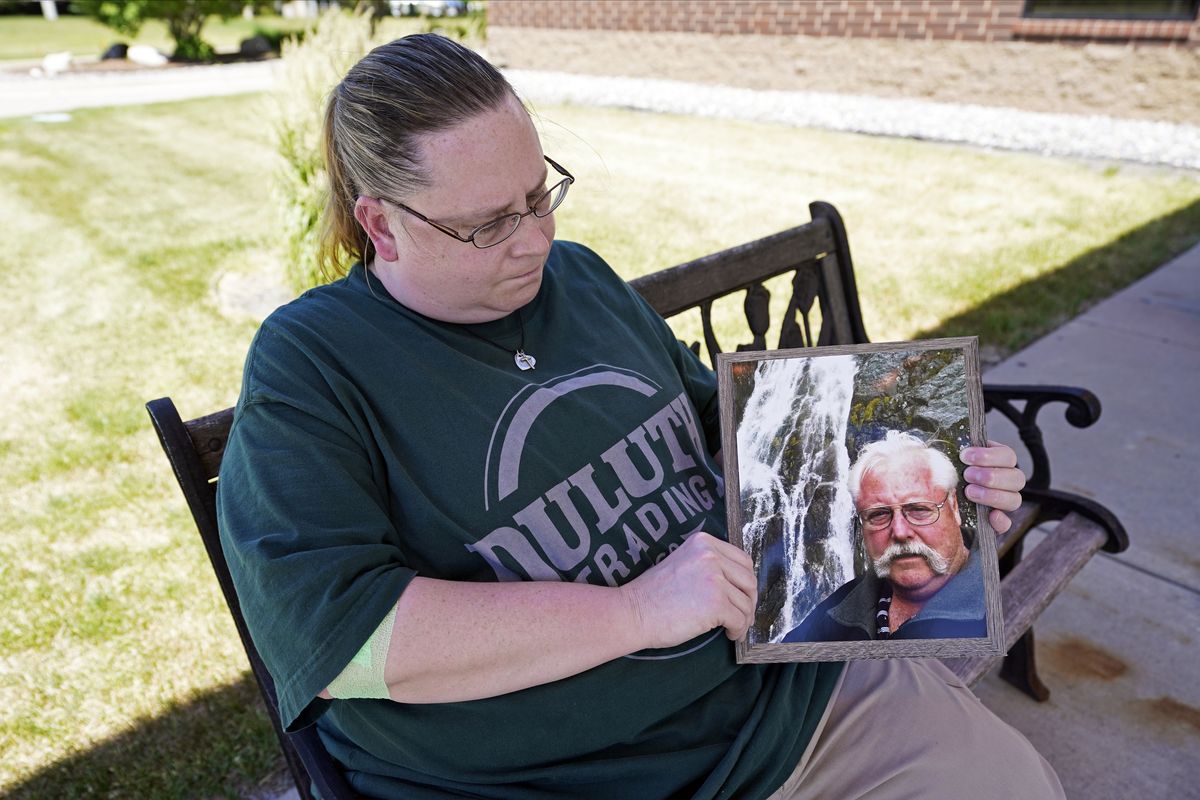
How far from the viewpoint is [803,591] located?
5.04 feet

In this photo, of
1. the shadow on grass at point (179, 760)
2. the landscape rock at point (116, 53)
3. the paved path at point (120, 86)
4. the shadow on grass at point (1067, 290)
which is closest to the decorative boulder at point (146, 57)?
the landscape rock at point (116, 53)

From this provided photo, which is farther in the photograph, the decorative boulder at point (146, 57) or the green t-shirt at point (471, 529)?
the decorative boulder at point (146, 57)

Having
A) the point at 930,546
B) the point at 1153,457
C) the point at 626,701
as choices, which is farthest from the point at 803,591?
the point at 1153,457

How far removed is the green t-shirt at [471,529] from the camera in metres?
1.19

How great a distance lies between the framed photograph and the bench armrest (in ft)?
3.17

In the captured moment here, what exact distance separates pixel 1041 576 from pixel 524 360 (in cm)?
146

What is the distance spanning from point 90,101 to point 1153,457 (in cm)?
1535

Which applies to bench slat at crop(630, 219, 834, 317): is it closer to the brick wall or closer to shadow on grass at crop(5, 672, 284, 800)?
shadow on grass at crop(5, 672, 284, 800)

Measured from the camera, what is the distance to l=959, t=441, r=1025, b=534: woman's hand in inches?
60.3

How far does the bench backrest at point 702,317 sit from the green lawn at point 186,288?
0.60 m

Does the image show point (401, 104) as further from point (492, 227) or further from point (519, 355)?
point (519, 355)

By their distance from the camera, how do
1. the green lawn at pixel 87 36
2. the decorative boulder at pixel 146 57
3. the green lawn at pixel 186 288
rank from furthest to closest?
1. the green lawn at pixel 87 36
2. the decorative boulder at pixel 146 57
3. the green lawn at pixel 186 288

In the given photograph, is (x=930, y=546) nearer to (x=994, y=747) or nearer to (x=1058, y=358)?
(x=994, y=747)

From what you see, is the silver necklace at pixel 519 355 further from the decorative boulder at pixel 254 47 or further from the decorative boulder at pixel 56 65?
the decorative boulder at pixel 254 47
